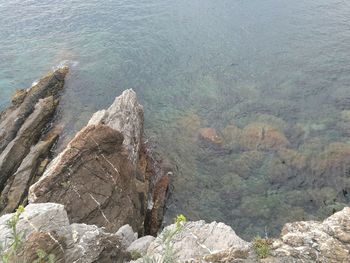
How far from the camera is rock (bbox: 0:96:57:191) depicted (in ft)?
93.7

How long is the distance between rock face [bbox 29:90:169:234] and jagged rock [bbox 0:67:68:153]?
28.8 feet

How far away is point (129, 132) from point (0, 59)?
25.9m

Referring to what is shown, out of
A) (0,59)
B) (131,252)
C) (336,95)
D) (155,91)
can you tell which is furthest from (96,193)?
(0,59)

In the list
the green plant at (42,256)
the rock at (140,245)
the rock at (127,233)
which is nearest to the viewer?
the green plant at (42,256)

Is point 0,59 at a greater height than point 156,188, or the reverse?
point 0,59

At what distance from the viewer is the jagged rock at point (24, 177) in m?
25.9

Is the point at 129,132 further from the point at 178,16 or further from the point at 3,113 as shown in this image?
the point at 178,16

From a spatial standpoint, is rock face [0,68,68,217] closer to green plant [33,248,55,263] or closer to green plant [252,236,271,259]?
green plant [33,248,55,263]

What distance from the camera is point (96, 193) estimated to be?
22703 millimetres

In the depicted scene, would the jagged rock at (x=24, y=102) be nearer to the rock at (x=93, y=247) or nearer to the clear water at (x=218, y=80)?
the clear water at (x=218, y=80)

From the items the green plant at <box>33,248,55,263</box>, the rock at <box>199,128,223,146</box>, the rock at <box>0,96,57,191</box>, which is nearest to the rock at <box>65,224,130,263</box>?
the green plant at <box>33,248,55,263</box>

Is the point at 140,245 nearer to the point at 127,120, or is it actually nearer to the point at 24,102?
the point at 127,120

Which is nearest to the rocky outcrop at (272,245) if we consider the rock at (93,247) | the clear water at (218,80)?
the rock at (93,247)

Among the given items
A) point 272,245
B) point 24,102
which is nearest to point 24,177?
point 24,102
